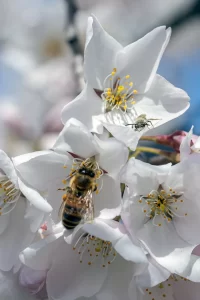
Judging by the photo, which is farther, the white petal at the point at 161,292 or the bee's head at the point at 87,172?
the white petal at the point at 161,292

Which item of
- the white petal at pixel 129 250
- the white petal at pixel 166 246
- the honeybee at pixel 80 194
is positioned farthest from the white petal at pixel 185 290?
the honeybee at pixel 80 194

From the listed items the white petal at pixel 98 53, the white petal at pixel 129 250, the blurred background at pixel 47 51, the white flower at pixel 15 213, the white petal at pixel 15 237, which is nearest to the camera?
the white petal at pixel 129 250

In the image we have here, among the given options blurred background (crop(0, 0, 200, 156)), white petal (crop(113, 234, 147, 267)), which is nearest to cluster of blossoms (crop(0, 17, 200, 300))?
white petal (crop(113, 234, 147, 267))

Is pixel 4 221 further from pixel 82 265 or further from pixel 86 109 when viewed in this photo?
pixel 86 109

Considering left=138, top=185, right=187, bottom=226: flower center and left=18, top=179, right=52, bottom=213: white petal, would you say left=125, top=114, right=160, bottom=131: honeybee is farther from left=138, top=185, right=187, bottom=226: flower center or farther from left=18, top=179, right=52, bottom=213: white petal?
left=18, top=179, right=52, bottom=213: white petal

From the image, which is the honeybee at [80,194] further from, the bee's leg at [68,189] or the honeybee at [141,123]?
the honeybee at [141,123]

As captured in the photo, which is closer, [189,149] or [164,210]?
[189,149]

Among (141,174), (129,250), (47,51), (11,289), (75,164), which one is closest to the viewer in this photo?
(129,250)

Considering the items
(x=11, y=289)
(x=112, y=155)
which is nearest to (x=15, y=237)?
(x=11, y=289)
